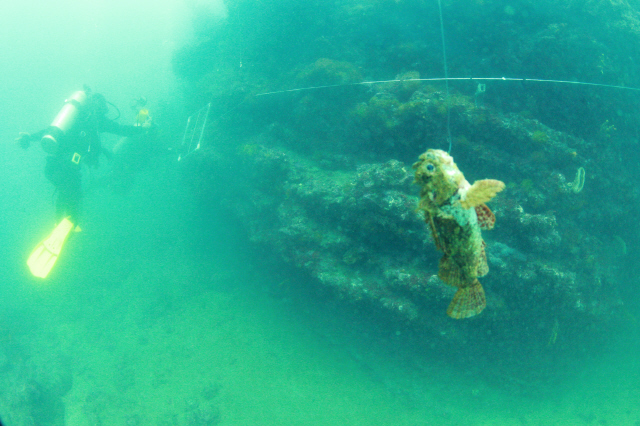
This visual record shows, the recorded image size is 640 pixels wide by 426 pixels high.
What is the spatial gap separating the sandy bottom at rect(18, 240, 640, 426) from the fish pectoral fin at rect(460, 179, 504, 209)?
209 inches

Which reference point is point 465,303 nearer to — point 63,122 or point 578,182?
point 578,182

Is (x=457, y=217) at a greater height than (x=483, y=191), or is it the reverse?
(x=483, y=191)

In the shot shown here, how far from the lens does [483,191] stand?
1750 millimetres

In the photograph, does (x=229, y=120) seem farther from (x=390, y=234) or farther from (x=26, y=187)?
(x=26, y=187)

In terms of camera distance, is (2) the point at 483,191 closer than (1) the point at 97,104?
Yes

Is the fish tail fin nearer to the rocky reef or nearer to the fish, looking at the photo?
the fish

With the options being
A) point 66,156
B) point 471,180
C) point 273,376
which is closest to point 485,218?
point 471,180

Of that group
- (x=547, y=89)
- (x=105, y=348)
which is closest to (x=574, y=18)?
(x=547, y=89)

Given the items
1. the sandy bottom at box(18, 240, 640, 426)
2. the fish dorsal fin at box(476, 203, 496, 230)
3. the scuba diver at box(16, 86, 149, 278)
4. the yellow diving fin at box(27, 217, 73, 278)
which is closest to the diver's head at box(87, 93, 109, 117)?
the scuba diver at box(16, 86, 149, 278)

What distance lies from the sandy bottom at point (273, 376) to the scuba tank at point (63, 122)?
261 inches

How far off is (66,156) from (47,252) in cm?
305

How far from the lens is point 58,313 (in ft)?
44.9

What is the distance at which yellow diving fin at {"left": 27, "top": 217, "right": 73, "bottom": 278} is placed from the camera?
22.3 ft

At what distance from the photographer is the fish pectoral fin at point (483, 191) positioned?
1.72 metres
